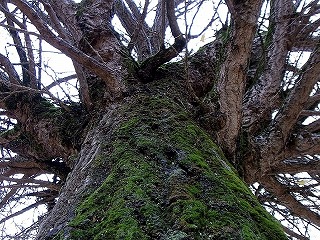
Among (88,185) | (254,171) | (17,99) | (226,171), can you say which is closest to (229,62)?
(226,171)

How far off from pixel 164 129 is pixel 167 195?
0.47m

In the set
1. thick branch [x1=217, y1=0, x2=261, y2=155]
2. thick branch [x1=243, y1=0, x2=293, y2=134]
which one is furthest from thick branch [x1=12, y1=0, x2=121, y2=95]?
thick branch [x1=243, y1=0, x2=293, y2=134]

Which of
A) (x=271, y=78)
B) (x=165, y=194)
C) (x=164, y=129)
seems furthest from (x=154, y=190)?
(x=271, y=78)

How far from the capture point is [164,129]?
1.50 metres

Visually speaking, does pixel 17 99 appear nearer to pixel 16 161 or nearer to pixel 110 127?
pixel 16 161

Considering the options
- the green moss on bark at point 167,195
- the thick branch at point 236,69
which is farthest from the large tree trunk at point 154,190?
the thick branch at point 236,69

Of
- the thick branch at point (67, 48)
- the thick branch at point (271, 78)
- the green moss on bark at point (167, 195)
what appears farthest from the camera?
the thick branch at point (271, 78)

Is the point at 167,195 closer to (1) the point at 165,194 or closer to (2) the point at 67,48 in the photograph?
(1) the point at 165,194

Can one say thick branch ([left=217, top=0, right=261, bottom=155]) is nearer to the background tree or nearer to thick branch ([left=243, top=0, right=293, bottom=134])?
the background tree

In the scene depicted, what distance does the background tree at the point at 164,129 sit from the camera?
101 cm

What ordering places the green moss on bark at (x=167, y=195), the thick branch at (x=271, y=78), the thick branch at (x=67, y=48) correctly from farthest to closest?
the thick branch at (x=271, y=78)
the thick branch at (x=67, y=48)
the green moss on bark at (x=167, y=195)

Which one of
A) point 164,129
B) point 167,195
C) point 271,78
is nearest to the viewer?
point 167,195

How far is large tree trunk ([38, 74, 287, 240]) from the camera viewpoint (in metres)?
0.92

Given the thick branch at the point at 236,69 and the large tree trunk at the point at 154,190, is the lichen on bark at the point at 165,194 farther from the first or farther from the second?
the thick branch at the point at 236,69
